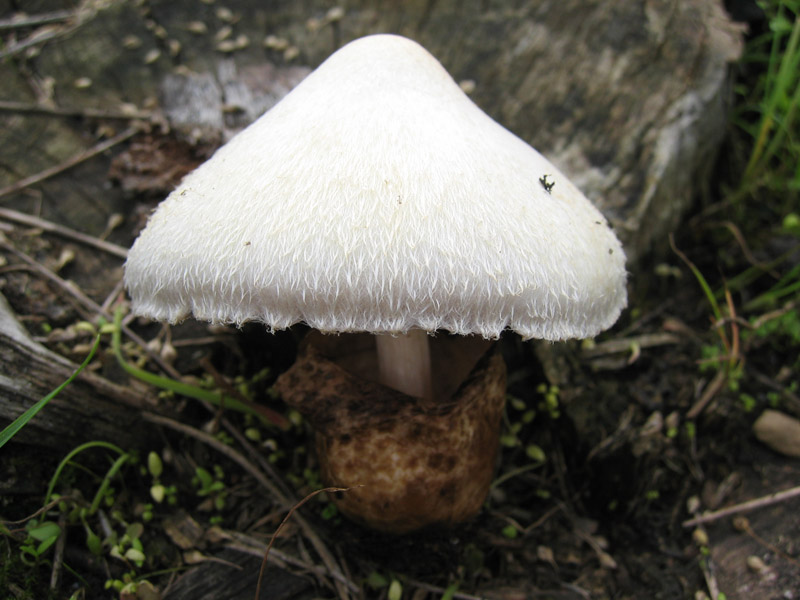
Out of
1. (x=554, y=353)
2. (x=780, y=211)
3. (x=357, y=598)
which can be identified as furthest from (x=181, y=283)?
(x=780, y=211)

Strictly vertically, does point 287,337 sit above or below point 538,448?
above

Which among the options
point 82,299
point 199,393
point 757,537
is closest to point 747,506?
point 757,537

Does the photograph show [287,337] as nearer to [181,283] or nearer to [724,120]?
[181,283]

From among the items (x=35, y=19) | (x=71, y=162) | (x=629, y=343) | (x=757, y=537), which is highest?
(x=35, y=19)

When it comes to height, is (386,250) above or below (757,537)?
above

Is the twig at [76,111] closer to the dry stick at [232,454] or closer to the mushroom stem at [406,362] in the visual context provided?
the dry stick at [232,454]

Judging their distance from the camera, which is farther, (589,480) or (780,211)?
(780,211)

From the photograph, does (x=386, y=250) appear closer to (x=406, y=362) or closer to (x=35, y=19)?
(x=406, y=362)

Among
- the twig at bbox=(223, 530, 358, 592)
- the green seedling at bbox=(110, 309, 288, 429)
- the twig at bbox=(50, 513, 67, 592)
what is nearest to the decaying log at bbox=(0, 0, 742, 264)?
the green seedling at bbox=(110, 309, 288, 429)
